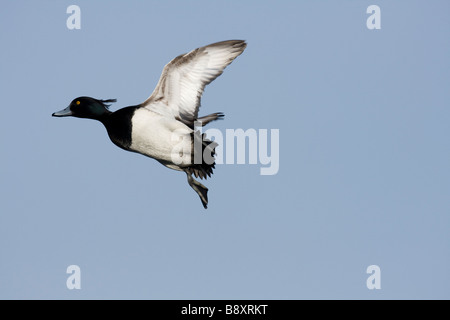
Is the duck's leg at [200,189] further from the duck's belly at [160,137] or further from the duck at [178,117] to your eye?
the duck's belly at [160,137]

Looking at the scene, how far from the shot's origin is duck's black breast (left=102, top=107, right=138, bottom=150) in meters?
14.0

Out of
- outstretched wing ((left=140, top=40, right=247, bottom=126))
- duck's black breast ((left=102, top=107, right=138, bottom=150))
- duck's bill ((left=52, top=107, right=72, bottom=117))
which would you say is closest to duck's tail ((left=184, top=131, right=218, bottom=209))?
outstretched wing ((left=140, top=40, right=247, bottom=126))

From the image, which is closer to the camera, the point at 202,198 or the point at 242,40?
the point at 242,40

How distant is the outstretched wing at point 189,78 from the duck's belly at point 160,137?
196mm

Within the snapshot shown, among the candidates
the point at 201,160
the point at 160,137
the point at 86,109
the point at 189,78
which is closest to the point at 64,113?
the point at 86,109

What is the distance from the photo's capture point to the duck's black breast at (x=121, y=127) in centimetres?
1398

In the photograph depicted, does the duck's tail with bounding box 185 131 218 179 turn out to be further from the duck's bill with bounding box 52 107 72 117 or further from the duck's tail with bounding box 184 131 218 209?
the duck's bill with bounding box 52 107 72 117

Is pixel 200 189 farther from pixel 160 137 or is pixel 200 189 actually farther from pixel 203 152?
pixel 160 137

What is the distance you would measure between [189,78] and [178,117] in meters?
0.64

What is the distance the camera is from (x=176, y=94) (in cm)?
1414
